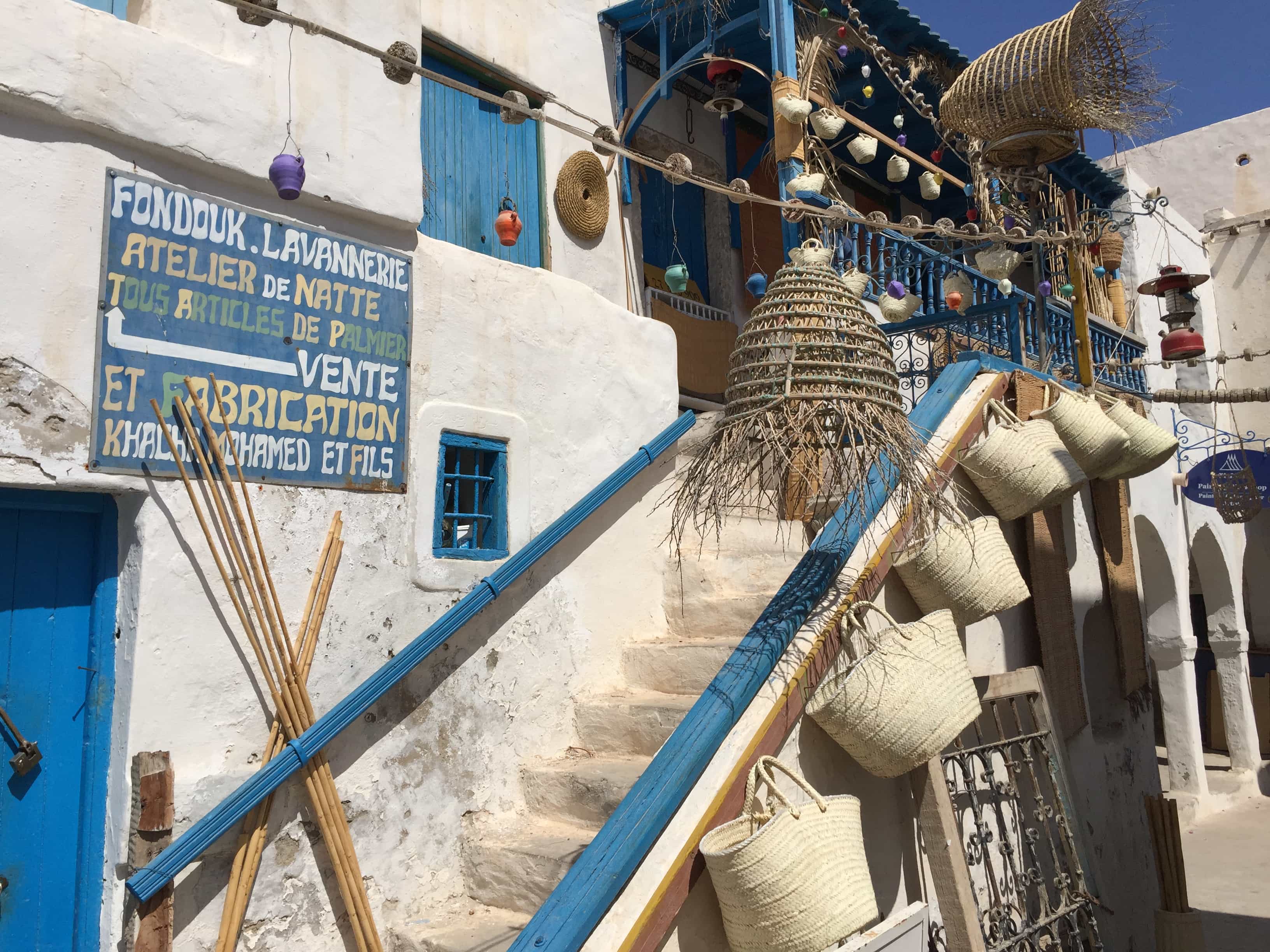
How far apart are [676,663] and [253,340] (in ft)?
8.00

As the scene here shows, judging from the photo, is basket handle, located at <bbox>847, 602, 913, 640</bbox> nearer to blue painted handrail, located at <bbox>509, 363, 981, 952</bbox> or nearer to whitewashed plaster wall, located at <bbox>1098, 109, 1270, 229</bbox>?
blue painted handrail, located at <bbox>509, 363, 981, 952</bbox>

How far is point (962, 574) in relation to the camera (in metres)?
4.08

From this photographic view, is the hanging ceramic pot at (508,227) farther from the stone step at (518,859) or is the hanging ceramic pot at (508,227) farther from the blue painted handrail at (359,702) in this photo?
the stone step at (518,859)

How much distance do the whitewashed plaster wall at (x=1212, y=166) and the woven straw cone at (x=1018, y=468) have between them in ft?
41.6

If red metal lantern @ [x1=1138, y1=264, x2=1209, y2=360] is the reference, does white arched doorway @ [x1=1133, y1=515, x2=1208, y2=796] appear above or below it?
below

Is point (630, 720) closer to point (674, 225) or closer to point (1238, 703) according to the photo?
point (674, 225)

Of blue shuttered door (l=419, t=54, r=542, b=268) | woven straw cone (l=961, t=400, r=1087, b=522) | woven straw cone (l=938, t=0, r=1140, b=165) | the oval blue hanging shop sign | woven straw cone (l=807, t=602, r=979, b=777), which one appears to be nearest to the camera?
woven straw cone (l=807, t=602, r=979, b=777)

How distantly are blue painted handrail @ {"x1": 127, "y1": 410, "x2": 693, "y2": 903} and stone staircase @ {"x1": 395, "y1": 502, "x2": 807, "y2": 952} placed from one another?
2.24 ft

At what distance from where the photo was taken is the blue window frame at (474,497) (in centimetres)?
437

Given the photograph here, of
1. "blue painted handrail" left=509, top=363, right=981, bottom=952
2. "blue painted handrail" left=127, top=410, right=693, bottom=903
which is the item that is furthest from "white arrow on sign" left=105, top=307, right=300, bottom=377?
"blue painted handrail" left=509, top=363, right=981, bottom=952

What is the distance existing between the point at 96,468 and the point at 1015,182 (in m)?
5.15

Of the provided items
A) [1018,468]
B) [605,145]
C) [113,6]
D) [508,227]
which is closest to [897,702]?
[1018,468]

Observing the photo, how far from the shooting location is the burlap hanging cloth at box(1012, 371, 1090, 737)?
5410 mm

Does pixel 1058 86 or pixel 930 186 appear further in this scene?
pixel 930 186
